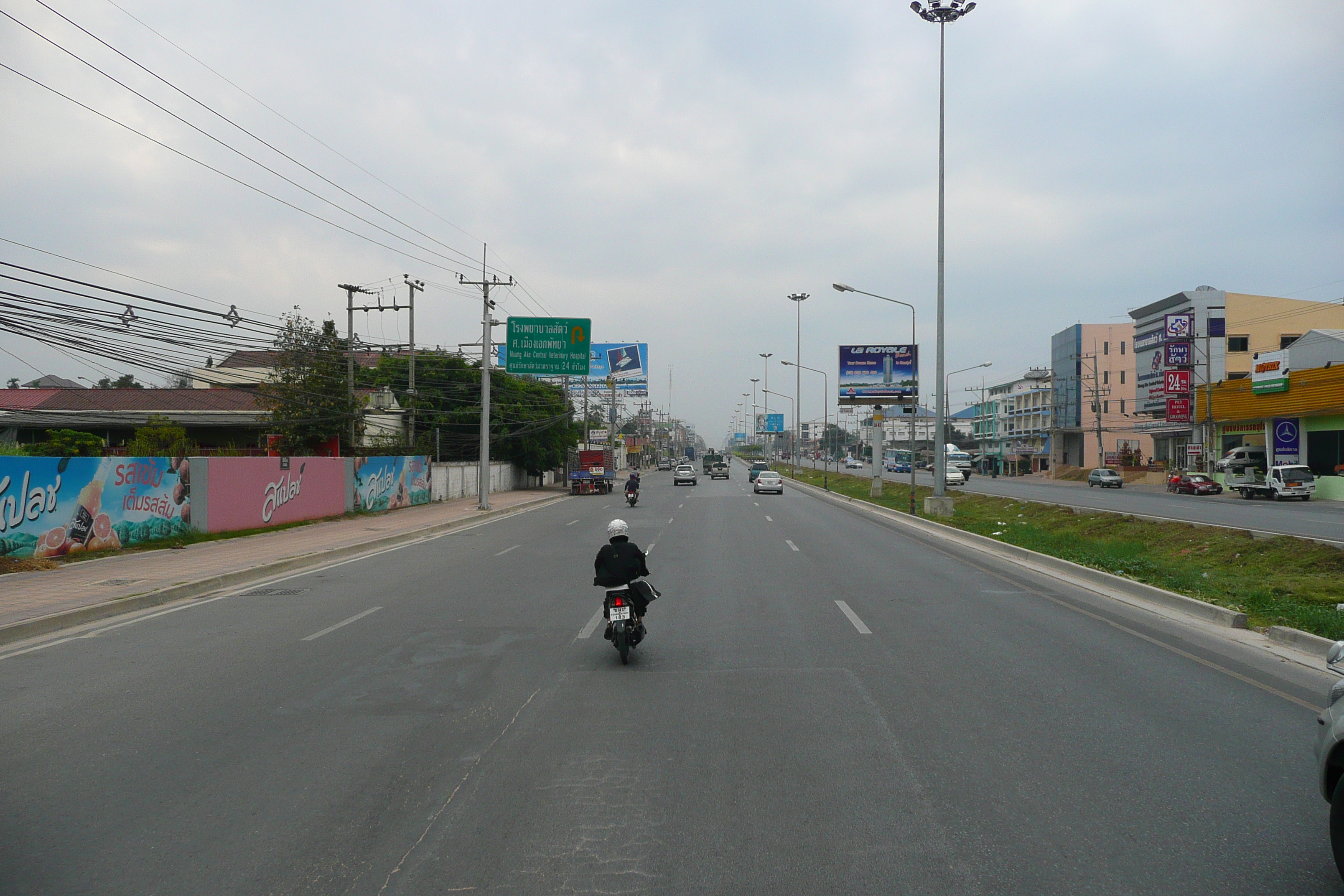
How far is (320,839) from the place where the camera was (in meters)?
4.52

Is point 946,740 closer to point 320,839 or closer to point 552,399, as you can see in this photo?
point 320,839

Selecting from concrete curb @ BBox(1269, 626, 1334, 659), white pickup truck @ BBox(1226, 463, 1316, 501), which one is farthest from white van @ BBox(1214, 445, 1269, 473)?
concrete curb @ BBox(1269, 626, 1334, 659)

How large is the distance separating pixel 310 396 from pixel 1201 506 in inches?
1526

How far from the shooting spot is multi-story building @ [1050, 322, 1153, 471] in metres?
82.2

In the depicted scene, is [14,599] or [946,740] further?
[14,599]

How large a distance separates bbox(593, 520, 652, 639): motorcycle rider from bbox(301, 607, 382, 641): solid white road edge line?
3.68m

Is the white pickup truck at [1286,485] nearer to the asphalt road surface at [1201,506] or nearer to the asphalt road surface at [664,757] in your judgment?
the asphalt road surface at [1201,506]

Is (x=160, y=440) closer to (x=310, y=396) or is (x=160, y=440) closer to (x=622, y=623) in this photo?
(x=310, y=396)

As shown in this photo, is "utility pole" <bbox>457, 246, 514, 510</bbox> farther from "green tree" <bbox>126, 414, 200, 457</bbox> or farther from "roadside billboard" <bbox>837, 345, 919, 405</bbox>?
"roadside billboard" <bbox>837, 345, 919, 405</bbox>

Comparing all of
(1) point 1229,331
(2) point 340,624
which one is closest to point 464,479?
(2) point 340,624

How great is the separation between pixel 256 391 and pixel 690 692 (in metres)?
39.1

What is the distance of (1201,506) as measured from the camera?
118 feet

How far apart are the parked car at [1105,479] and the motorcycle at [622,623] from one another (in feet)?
185

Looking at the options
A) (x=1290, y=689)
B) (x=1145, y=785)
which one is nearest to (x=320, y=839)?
(x=1145, y=785)
